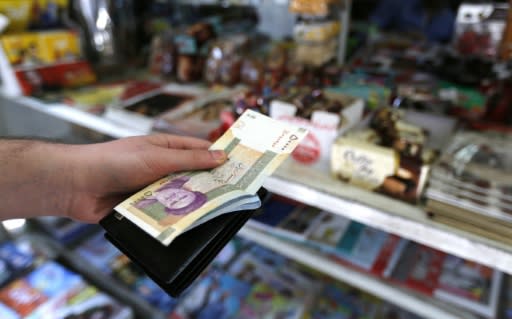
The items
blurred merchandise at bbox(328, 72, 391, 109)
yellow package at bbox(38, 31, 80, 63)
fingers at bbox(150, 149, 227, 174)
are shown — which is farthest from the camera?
yellow package at bbox(38, 31, 80, 63)

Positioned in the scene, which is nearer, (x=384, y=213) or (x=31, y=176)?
(x=31, y=176)

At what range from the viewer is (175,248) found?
0.67 meters

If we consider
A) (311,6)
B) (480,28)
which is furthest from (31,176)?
(480,28)

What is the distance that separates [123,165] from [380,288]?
0.83 metres

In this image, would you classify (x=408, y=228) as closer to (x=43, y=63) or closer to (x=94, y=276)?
(x=94, y=276)

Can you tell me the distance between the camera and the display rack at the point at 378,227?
838mm

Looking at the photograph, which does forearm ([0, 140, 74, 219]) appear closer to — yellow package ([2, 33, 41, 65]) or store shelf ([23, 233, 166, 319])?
store shelf ([23, 233, 166, 319])

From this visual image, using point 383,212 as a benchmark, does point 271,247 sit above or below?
below

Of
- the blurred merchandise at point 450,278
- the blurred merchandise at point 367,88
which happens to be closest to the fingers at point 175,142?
the blurred merchandise at point 367,88

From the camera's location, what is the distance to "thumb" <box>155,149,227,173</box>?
76 cm

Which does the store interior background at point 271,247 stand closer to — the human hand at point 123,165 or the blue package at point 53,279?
the blue package at point 53,279

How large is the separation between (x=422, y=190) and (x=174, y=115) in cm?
84

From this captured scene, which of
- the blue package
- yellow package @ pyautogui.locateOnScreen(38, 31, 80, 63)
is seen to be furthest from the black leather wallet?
yellow package @ pyautogui.locateOnScreen(38, 31, 80, 63)

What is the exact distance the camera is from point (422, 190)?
3.15 feet
